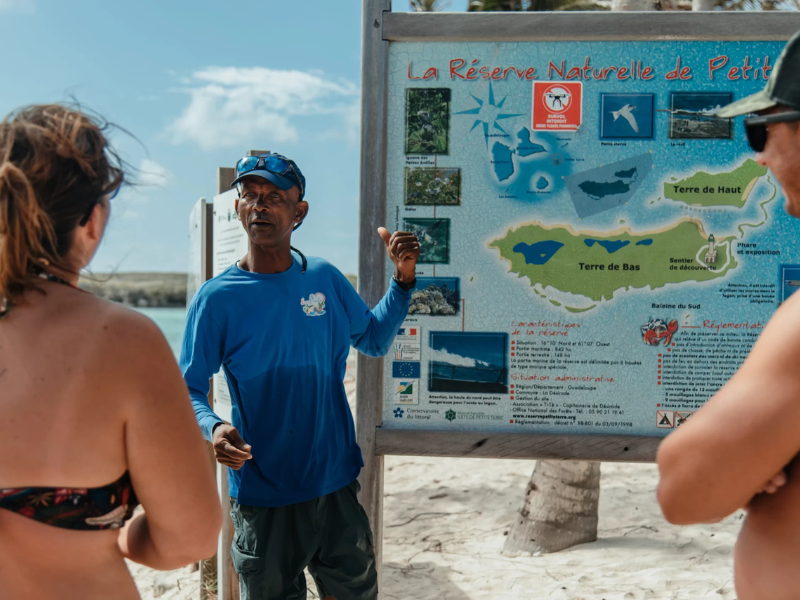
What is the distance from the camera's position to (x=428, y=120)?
3.14 m

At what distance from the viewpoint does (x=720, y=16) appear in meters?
3.06

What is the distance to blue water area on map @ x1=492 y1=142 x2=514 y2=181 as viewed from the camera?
123 inches

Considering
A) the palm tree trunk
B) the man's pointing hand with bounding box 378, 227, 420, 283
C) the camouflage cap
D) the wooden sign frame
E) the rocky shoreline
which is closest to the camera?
the camouflage cap

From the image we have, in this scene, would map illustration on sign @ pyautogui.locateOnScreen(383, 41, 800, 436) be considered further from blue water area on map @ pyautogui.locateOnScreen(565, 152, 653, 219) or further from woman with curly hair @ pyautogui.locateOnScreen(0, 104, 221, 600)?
woman with curly hair @ pyautogui.locateOnScreen(0, 104, 221, 600)

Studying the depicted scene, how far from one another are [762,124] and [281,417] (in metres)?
1.78

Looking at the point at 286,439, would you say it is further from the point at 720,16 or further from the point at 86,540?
the point at 720,16

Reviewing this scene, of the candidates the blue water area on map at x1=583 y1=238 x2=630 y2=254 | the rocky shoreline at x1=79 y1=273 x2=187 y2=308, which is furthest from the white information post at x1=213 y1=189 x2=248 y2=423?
the rocky shoreline at x1=79 y1=273 x2=187 y2=308

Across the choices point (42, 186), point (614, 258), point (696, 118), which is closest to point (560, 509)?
point (614, 258)

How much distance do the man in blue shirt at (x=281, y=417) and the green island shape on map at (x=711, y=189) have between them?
1.58 meters

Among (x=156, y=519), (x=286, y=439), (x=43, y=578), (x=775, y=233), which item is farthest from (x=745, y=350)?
(x=43, y=578)

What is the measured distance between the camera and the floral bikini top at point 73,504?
1.31 metres

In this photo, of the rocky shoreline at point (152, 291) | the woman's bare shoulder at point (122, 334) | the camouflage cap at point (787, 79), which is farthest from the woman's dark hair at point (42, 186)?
the rocky shoreline at point (152, 291)

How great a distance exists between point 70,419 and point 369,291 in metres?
1.94

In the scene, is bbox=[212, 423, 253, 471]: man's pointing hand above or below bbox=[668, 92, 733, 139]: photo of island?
below
